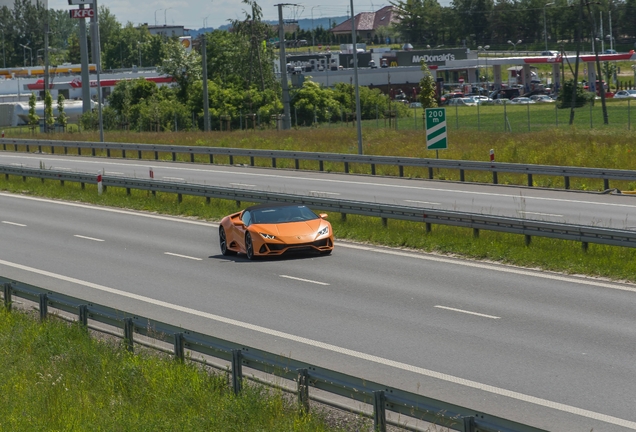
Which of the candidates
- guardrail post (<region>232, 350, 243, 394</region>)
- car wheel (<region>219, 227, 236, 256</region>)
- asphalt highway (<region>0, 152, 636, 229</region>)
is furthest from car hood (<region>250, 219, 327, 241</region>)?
guardrail post (<region>232, 350, 243, 394</region>)

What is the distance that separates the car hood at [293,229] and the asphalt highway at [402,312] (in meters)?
0.51

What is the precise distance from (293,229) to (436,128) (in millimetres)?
16025

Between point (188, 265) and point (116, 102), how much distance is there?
76.2 m

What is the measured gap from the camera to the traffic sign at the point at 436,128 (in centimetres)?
3547

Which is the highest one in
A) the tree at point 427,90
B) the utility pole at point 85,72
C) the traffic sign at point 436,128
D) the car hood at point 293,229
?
the utility pole at point 85,72

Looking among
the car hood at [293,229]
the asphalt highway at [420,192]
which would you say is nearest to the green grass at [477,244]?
the asphalt highway at [420,192]

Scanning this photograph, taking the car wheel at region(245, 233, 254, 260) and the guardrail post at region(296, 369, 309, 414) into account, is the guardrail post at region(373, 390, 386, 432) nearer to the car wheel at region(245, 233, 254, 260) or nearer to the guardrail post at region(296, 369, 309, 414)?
the guardrail post at region(296, 369, 309, 414)

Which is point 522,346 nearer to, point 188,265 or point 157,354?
point 157,354

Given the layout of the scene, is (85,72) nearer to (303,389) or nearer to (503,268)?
(503,268)

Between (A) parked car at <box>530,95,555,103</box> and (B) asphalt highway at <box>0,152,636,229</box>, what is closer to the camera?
(B) asphalt highway at <box>0,152,636,229</box>

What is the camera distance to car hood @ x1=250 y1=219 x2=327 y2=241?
67.6 ft

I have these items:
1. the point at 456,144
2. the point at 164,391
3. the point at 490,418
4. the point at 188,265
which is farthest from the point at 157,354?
the point at 456,144

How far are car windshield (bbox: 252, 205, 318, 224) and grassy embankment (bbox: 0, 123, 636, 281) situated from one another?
2205 mm

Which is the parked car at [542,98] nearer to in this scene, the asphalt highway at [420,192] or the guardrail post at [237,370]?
the asphalt highway at [420,192]
